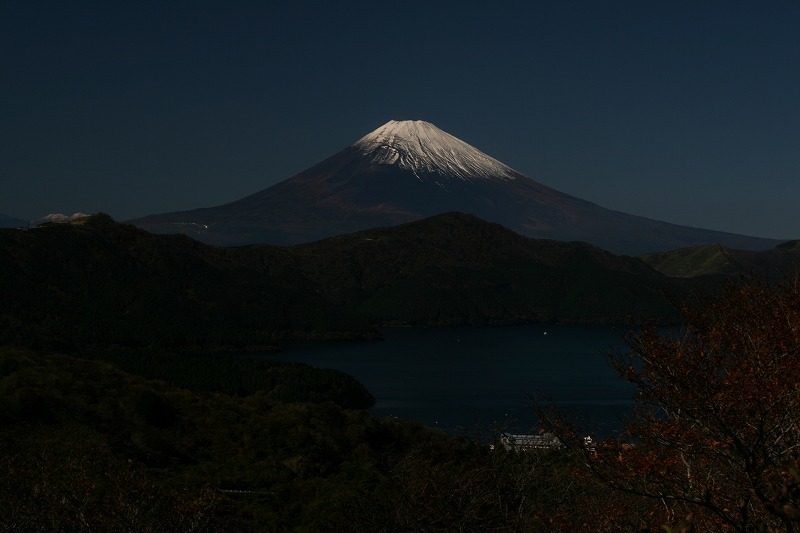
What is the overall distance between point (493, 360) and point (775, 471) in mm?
170069

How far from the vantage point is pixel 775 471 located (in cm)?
1389

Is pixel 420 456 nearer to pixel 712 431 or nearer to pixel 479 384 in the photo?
pixel 712 431

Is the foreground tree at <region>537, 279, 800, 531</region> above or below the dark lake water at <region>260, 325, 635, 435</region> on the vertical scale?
above

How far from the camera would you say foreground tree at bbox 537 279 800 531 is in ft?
45.0

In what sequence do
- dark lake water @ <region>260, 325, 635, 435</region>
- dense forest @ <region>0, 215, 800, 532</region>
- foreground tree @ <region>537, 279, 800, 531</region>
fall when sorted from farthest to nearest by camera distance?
dark lake water @ <region>260, 325, 635, 435</region> → dense forest @ <region>0, 215, 800, 532</region> → foreground tree @ <region>537, 279, 800, 531</region>

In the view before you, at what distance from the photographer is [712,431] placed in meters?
14.9

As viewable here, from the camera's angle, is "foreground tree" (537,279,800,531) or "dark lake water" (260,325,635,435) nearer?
"foreground tree" (537,279,800,531)

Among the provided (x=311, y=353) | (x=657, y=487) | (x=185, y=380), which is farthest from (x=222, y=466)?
(x=311, y=353)

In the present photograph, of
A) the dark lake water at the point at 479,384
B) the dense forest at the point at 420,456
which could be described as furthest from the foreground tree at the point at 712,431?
the dark lake water at the point at 479,384

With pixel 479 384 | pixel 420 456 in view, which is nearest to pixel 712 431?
pixel 420 456

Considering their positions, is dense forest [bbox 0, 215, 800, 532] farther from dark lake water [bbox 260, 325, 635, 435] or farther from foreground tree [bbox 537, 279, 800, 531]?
dark lake water [bbox 260, 325, 635, 435]

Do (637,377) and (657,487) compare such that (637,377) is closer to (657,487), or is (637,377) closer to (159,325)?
(657,487)

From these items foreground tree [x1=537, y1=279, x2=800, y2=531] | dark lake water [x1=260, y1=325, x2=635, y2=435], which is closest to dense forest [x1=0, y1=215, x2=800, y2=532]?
foreground tree [x1=537, y1=279, x2=800, y2=531]

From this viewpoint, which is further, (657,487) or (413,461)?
(413,461)
